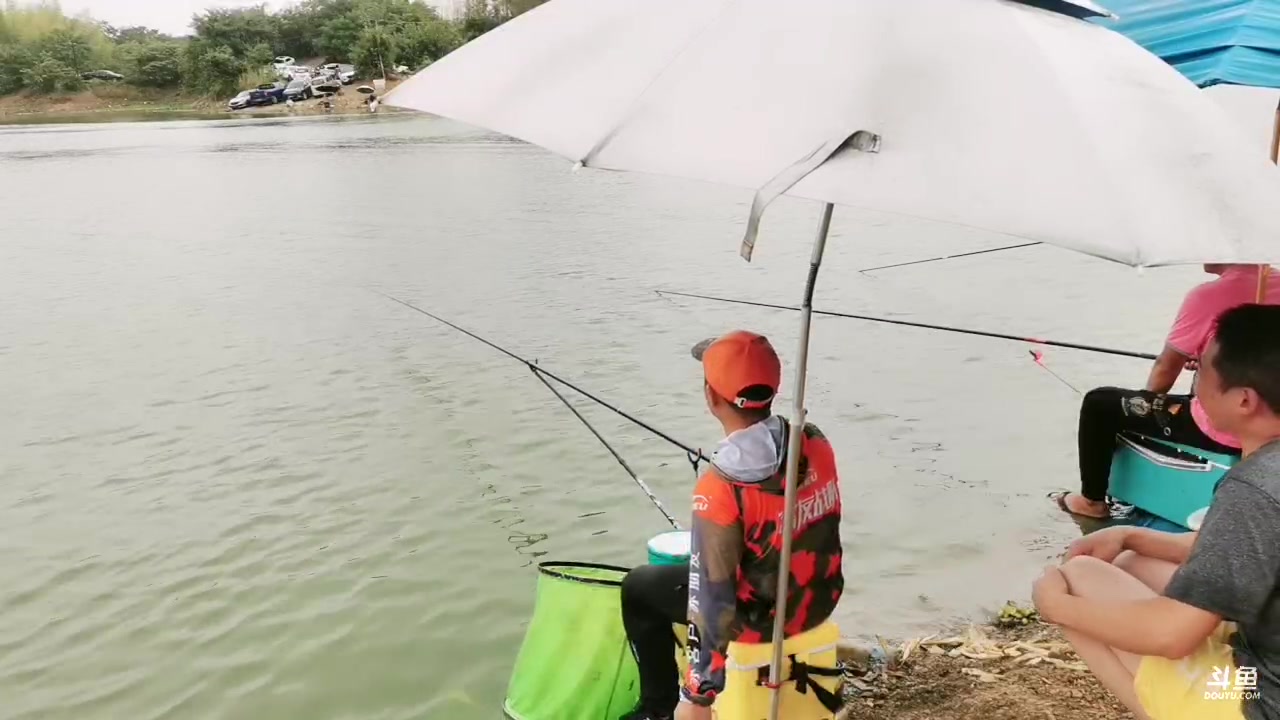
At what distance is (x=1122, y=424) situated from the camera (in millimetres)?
4176

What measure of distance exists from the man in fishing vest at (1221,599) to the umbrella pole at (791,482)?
0.67 m

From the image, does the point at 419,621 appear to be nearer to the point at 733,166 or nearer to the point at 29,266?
the point at 733,166

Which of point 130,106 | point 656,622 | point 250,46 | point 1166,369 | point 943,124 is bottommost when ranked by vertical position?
point 656,622

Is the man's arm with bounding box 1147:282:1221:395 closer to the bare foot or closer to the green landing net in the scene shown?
the bare foot

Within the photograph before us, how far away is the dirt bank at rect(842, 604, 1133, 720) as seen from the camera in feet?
9.68

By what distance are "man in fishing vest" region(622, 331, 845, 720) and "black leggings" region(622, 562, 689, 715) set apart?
0.31 metres

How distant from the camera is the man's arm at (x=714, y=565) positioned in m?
2.16

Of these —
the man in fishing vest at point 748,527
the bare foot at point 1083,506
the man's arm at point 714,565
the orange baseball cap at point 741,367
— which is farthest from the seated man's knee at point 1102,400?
the man's arm at point 714,565

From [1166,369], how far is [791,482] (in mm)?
2714

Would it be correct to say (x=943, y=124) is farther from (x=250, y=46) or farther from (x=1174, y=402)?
(x=250, y=46)

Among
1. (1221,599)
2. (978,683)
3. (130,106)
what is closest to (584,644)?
(978,683)

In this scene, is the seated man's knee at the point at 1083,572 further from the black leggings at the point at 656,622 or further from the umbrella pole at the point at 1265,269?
the umbrella pole at the point at 1265,269

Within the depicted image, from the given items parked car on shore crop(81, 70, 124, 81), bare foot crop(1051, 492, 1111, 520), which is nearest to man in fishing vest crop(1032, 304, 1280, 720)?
bare foot crop(1051, 492, 1111, 520)

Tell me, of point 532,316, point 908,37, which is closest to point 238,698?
point 908,37
